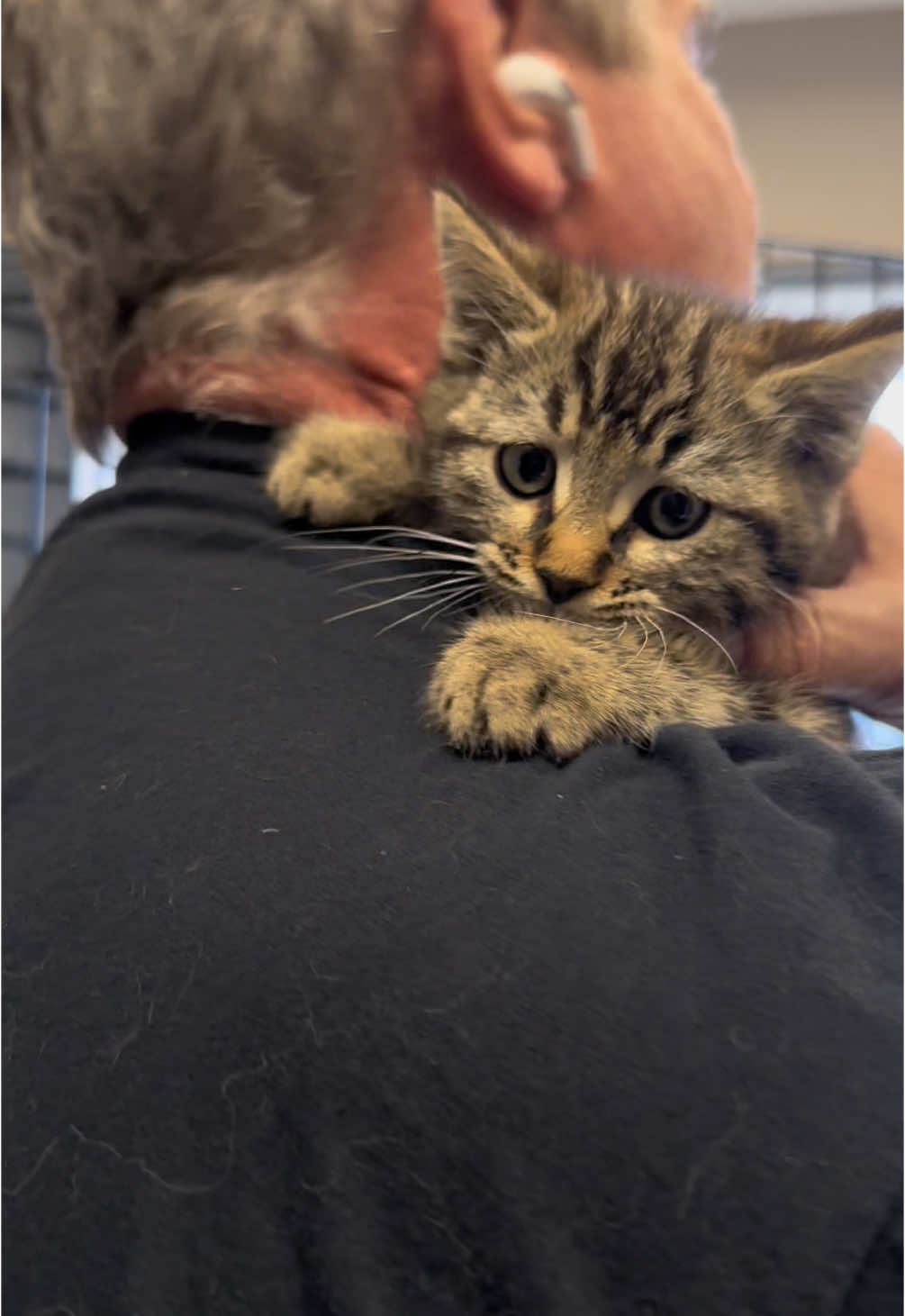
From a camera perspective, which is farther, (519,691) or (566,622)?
(566,622)

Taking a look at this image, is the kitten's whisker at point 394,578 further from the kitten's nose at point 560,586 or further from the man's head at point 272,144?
the man's head at point 272,144

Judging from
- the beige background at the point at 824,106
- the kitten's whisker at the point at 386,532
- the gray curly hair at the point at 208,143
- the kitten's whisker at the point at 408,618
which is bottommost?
the kitten's whisker at the point at 408,618

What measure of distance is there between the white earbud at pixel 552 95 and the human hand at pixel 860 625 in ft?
1.15

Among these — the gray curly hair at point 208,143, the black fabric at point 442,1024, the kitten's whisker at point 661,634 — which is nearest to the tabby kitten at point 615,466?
the kitten's whisker at point 661,634

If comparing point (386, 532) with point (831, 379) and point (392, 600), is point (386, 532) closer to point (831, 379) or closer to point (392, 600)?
point (392, 600)

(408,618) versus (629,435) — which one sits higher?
(629,435)

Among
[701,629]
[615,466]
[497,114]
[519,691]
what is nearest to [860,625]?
[701,629]

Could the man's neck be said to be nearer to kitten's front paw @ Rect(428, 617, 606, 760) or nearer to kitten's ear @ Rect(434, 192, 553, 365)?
kitten's ear @ Rect(434, 192, 553, 365)

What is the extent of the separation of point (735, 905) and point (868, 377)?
0.53m

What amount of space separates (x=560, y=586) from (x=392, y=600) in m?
0.15

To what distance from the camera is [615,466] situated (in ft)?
2.67

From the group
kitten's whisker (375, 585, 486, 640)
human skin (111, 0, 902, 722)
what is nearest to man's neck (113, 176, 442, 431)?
human skin (111, 0, 902, 722)

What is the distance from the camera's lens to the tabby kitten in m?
0.79

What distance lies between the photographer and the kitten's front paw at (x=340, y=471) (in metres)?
0.80
